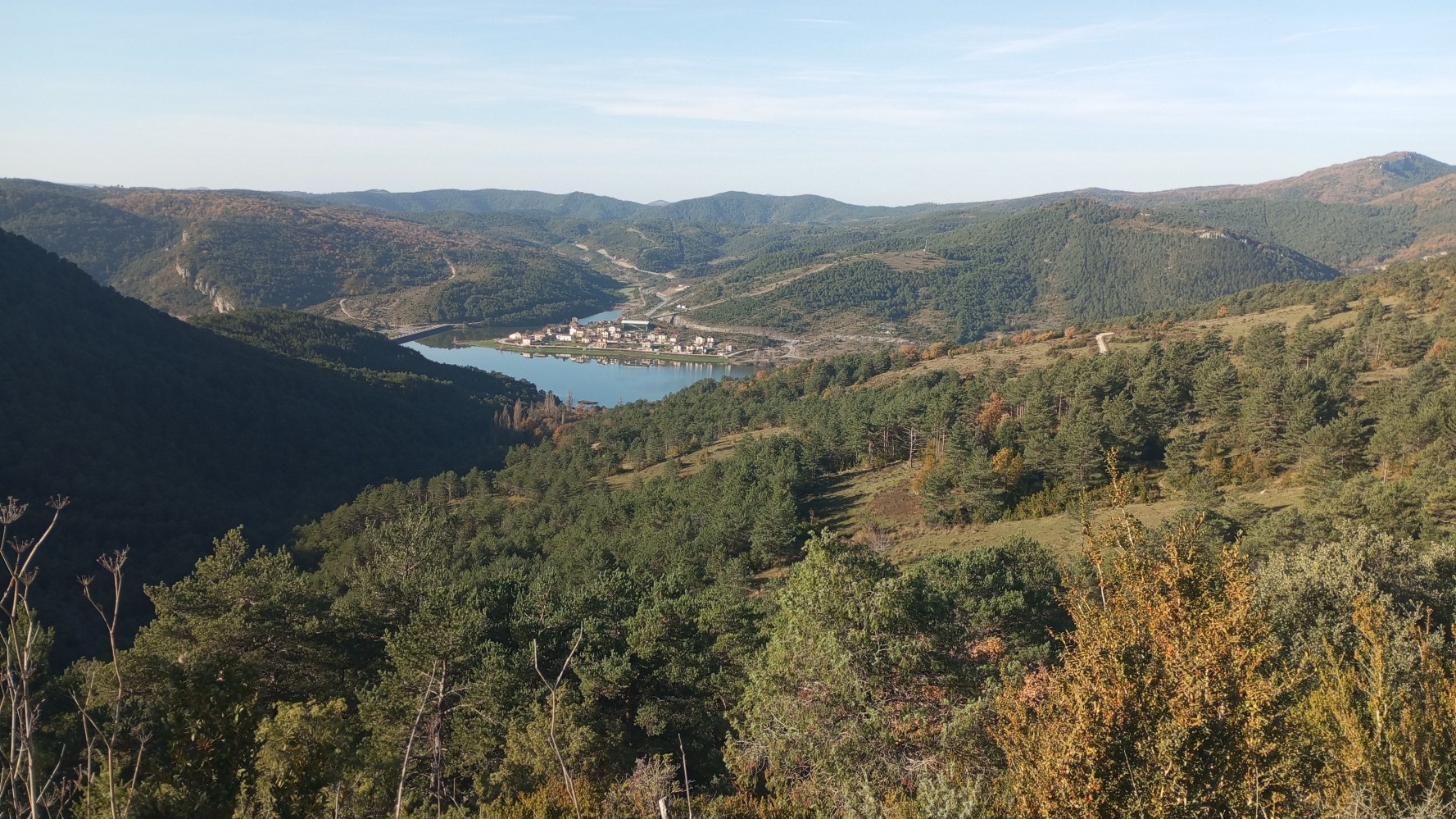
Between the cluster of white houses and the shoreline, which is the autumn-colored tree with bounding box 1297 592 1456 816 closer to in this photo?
the shoreline

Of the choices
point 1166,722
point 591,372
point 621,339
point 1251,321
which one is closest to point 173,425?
point 1166,722

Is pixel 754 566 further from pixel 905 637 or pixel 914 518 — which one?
pixel 905 637

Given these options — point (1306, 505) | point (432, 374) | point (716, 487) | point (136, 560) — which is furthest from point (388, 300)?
point (1306, 505)

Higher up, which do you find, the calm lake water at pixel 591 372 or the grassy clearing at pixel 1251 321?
the grassy clearing at pixel 1251 321

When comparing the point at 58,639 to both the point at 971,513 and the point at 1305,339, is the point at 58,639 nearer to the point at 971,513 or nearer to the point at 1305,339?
the point at 971,513

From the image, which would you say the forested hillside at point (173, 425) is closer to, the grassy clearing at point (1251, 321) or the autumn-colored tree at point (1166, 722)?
the autumn-colored tree at point (1166, 722)

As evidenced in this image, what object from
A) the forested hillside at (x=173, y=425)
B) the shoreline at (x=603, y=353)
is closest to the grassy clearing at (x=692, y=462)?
the forested hillside at (x=173, y=425)
